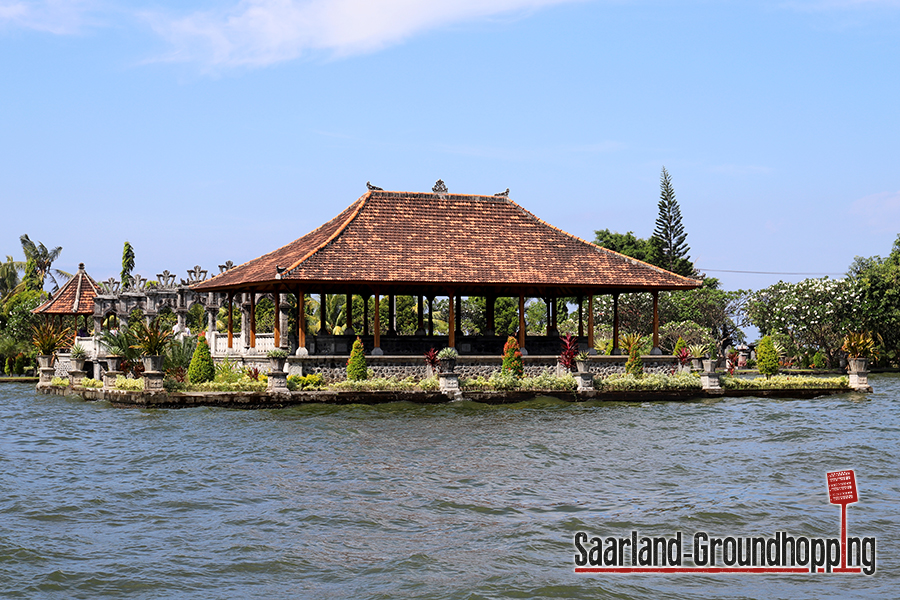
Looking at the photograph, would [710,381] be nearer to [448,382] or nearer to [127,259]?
[448,382]

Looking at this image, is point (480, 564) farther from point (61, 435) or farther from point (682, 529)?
point (61, 435)

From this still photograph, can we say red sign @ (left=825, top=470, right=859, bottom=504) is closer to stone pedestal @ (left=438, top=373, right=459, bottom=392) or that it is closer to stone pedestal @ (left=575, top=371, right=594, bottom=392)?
stone pedestal @ (left=438, top=373, right=459, bottom=392)

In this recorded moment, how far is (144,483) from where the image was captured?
1419 cm

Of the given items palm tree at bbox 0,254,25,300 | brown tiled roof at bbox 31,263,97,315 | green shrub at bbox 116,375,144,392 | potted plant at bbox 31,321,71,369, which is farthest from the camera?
palm tree at bbox 0,254,25,300

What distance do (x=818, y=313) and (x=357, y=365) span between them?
29.8 meters

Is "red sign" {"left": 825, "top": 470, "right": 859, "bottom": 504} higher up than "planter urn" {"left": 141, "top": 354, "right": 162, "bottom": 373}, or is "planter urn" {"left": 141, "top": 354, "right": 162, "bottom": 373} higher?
"planter urn" {"left": 141, "top": 354, "right": 162, "bottom": 373}

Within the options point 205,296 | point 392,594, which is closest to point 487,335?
point 205,296

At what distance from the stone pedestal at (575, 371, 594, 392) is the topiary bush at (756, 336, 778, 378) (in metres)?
6.75

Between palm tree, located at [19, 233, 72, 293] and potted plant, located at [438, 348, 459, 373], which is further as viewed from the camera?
Answer: palm tree, located at [19, 233, 72, 293]

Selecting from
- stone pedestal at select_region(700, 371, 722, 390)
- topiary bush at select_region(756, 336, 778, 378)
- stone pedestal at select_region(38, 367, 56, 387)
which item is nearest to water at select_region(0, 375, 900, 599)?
stone pedestal at select_region(700, 371, 722, 390)

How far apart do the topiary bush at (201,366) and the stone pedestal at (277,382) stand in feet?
7.22

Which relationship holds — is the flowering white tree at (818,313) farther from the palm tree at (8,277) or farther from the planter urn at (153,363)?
Result: the palm tree at (8,277)

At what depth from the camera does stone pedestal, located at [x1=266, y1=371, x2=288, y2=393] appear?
23.4 m

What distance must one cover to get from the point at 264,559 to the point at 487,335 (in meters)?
20.8
